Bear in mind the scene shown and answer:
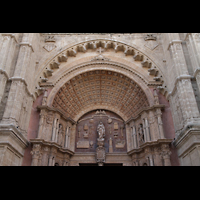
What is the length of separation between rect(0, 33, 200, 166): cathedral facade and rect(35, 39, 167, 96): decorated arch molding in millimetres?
58

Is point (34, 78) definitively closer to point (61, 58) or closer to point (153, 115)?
point (61, 58)

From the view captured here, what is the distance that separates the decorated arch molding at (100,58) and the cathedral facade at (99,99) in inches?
2.3

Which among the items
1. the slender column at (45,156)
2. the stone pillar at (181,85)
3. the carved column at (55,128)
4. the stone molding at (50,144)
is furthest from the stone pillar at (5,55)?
the stone pillar at (181,85)

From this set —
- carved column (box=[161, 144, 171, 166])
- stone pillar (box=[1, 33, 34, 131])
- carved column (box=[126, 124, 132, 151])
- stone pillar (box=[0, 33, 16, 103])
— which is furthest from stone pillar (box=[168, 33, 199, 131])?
stone pillar (box=[0, 33, 16, 103])

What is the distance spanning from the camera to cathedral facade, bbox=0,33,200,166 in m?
9.00

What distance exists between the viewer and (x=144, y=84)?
1173 centimetres

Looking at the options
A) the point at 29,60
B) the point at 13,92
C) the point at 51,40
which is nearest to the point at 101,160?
the point at 13,92

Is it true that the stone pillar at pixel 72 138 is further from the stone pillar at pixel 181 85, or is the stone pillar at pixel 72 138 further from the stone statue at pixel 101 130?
the stone pillar at pixel 181 85

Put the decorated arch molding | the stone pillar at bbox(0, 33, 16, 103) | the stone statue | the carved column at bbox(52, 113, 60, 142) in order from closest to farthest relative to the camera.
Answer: the stone pillar at bbox(0, 33, 16, 103) → the carved column at bbox(52, 113, 60, 142) → the decorated arch molding → the stone statue

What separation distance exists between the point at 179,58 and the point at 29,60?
25.0 ft

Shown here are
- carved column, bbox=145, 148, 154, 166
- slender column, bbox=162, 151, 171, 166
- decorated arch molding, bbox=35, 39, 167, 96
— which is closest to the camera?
slender column, bbox=162, 151, 171, 166

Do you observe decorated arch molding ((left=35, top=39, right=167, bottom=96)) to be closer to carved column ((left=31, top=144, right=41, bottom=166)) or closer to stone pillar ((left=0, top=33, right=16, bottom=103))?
stone pillar ((left=0, top=33, right=16, bottom=103))

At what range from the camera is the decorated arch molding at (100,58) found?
38.1ft

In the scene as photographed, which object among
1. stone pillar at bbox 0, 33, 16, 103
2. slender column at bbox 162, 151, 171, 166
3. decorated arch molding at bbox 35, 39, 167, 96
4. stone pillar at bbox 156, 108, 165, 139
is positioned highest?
decorated arch molding at bbox 35, 39, 167, 96
